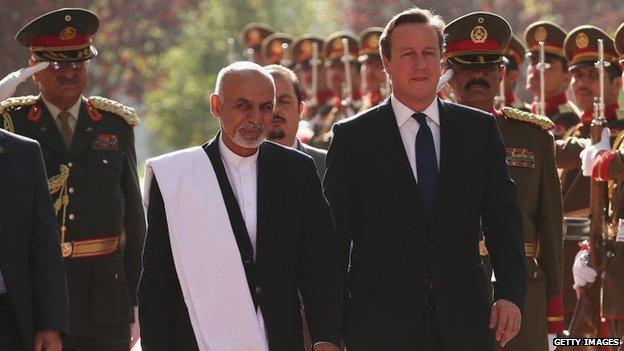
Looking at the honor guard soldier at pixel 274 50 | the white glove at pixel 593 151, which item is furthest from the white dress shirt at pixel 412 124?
the honor guard soldier at pixel 274 50

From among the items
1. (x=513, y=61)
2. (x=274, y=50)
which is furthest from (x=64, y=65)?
(x=274, y=50)

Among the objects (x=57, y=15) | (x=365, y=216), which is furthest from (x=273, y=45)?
(x=365, y=216)

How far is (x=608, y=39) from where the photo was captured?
1238cm

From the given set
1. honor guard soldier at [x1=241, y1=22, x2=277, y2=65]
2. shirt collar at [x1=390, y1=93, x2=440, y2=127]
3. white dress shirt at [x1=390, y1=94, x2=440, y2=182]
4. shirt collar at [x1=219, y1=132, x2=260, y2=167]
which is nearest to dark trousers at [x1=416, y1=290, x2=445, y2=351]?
white dress shirt at [x1=390, y1=94, x2=440, y2=182]

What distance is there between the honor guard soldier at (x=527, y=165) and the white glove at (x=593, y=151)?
0.90m

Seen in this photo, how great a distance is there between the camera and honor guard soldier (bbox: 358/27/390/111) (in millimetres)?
18203

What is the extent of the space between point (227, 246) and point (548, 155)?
94.3 inches

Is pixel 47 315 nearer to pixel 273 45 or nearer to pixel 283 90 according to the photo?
pixel 283 90

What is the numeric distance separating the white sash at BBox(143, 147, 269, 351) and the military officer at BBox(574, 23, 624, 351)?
3.17 m

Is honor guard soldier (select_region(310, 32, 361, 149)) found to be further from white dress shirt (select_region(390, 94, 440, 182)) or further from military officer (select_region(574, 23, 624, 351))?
white dress shirt (select_region(390, 94, 440, 182))

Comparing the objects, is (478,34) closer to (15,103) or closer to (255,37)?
(15,103)

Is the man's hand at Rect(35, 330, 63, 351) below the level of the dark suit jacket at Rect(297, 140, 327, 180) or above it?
below

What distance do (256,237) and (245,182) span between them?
0.83ft

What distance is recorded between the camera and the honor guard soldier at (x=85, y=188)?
9952 mm
